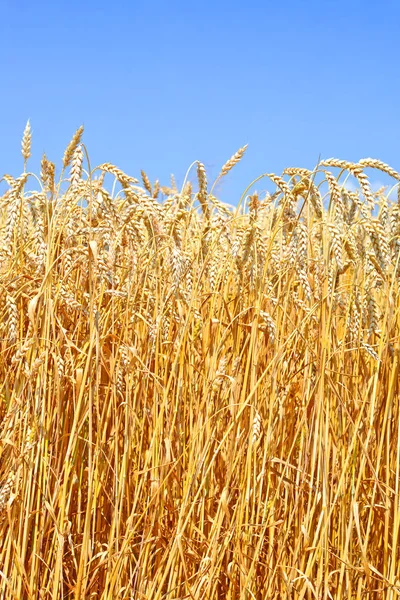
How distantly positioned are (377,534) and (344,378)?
0.35 metres

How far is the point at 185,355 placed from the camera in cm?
157

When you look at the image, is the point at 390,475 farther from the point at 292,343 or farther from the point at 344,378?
the point at 292,343

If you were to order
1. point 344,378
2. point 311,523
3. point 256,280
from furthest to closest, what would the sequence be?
1. point 344,378
2. point 256,280
3. point 311,523

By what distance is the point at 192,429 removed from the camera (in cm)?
150

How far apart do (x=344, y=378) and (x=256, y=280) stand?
1.08 feet

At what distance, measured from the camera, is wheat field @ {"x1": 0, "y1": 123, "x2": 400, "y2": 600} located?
1351 mm

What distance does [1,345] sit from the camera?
1690 mm

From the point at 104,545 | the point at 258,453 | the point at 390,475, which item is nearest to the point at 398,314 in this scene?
the point at 390,475

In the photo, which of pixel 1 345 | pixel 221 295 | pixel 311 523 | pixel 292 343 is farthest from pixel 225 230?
pixel 311 523

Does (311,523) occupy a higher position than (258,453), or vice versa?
(258,453)

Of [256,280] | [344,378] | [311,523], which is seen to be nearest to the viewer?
[311,523]

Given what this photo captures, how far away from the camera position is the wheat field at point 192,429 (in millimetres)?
1351

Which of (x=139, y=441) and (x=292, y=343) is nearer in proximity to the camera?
(x=139, y=441)

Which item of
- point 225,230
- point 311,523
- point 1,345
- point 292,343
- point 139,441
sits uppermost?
point 225,230
